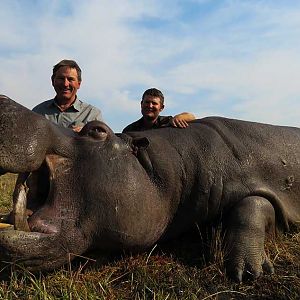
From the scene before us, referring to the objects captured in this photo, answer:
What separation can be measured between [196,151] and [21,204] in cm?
186

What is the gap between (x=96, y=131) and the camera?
386cm

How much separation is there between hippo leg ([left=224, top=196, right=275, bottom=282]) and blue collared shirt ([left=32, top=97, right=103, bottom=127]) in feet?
9.97

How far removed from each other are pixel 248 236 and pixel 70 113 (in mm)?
3666

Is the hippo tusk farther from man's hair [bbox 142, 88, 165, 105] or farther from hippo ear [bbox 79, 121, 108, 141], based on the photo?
man's hair [bbox 142, 88, 165, 105]

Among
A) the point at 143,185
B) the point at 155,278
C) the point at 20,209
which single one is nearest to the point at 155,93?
the point at 143,185

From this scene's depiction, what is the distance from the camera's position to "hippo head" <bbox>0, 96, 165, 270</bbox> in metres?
3.19

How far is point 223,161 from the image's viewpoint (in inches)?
183

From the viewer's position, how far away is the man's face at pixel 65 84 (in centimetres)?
686

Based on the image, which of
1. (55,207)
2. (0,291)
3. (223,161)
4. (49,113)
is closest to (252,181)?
(223,161)

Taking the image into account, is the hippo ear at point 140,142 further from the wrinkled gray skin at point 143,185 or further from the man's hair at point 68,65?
the man's hair at point 68,65

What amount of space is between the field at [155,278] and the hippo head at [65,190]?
0.15 metres

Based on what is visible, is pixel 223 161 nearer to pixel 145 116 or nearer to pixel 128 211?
pixel 128 211

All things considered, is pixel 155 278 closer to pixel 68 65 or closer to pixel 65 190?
pixel 65 190

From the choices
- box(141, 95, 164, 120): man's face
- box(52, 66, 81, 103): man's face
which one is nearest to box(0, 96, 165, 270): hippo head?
box(141, 95, 164, 120): man's face
